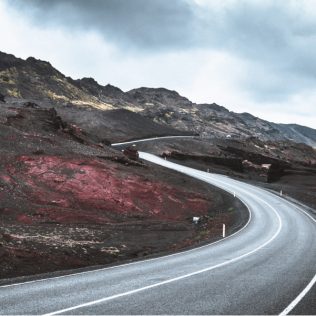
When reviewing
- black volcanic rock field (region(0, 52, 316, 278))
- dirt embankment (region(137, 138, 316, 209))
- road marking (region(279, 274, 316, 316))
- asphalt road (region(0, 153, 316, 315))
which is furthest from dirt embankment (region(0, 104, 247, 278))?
dirt embankment (region(137, 138, 316, 209))

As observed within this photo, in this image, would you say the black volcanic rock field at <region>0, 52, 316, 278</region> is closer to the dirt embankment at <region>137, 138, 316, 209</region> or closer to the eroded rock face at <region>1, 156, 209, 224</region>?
the eroded rock face at <region>1, 156, 209, 224</region>

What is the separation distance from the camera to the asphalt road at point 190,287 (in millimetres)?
10875

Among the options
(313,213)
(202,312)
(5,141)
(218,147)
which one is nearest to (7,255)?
(202,312)

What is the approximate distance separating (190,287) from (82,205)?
80.0ft

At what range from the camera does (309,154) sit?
145m

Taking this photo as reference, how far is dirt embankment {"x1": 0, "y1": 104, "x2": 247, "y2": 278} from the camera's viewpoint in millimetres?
22219

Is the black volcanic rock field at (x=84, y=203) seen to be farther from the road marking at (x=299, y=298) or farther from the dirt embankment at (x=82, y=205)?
the road marking at (x=299, y=298)

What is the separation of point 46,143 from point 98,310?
38.5m

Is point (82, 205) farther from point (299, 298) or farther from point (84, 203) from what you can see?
point (299, 298)

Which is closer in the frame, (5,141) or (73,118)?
(5,141)

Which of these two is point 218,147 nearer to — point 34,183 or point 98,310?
point 34,183

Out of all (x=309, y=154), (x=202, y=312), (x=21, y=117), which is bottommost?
(x=202, y=312)

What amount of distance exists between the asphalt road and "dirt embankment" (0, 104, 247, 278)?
430 centimetres

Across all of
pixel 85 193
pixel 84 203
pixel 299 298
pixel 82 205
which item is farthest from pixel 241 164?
pixel 299 298
